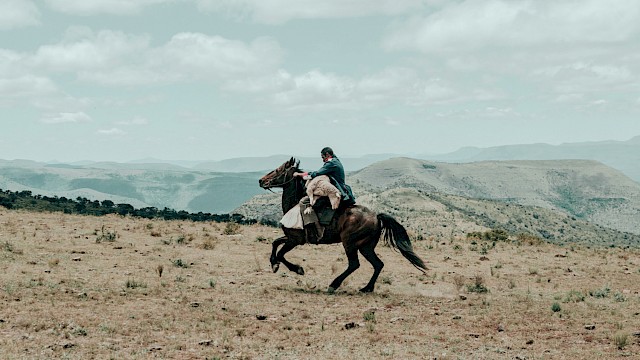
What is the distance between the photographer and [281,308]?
12.7 meters

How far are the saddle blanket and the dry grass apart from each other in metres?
1.80

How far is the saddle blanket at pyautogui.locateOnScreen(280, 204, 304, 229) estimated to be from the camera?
49.3 feet

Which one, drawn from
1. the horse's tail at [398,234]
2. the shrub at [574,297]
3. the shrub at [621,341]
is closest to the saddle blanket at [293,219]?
the horse's tail at [398,234]

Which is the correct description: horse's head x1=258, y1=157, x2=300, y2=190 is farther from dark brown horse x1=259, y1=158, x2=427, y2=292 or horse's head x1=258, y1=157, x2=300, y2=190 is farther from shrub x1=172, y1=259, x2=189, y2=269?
shrub x1=172, y1=259, x2=189, y2=269

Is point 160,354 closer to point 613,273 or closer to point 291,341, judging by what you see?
point 291,341

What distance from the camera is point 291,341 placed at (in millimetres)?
10047

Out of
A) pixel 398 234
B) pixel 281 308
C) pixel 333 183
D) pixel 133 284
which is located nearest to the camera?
pixel 281 308

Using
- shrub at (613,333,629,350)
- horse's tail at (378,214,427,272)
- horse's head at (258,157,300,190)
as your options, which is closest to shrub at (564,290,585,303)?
horse's tail at (378,214,427,272)

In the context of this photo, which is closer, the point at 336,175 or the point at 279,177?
the point at 336,175

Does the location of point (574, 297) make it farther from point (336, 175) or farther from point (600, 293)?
point (336, 175)

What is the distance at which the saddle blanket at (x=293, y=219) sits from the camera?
1502 centimetres

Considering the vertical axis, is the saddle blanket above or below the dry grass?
above

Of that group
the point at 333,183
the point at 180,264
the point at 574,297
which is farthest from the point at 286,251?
the point at 574,297

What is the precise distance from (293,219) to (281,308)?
3.11m
